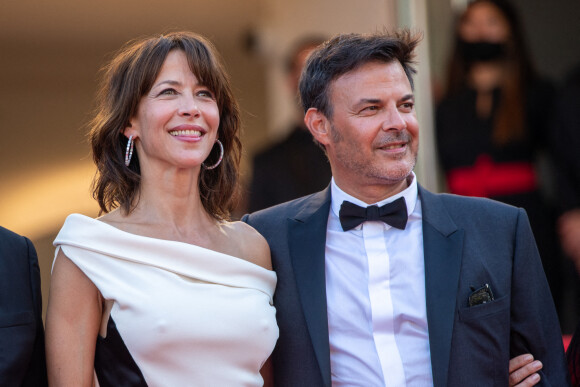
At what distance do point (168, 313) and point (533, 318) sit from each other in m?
1.15

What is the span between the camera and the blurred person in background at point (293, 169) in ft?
16.8

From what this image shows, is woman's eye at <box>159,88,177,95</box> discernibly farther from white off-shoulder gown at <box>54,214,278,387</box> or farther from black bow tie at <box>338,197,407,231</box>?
black bow tie at <box>338,197,407,231</box>

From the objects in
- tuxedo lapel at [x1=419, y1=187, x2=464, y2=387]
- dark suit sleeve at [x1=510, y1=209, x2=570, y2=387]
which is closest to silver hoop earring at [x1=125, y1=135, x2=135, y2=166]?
tuxedo lapel at [x1=419, y1=187, x2=464, y2=387]

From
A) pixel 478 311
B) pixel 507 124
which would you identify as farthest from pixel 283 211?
pixel 507 124

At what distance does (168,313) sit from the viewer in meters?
2.79

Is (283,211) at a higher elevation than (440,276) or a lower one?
higher

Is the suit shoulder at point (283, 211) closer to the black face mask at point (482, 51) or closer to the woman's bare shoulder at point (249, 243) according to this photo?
the woman's bare shoulder at point (249, 243)

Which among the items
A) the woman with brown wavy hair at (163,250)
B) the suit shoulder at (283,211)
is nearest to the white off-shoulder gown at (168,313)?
the woman with brown wavy hair at (163,250)

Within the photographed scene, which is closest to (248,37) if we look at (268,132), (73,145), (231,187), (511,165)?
(268,132)

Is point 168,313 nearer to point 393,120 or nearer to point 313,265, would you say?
point 313,265

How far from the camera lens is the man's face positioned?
10.3 ft

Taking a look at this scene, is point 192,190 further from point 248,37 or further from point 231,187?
point 248,37

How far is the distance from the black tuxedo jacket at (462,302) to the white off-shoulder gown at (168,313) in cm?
12

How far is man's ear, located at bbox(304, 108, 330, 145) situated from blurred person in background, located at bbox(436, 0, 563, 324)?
1.52m
